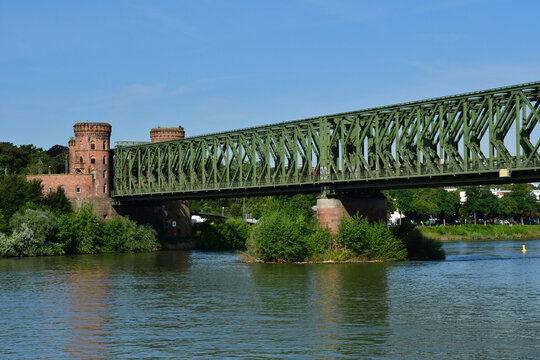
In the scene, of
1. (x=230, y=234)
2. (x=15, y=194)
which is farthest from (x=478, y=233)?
(x=15, y=194)

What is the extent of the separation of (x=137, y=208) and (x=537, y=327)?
303 ft

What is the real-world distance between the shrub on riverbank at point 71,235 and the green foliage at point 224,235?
11.9m

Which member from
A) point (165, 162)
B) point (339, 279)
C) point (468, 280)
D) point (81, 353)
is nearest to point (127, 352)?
point (81, 353)

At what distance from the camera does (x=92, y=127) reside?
4845 inches

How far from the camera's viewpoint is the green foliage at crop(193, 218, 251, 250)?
422 ft

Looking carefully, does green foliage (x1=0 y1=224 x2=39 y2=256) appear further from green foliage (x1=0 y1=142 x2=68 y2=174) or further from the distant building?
green foliage (x1=0 y1=142 x2=68 y2=174)

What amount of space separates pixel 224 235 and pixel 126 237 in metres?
19.8

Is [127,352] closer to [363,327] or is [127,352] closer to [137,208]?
[363,327]

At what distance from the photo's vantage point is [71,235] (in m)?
105

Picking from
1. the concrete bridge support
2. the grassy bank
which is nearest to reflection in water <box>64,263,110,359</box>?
the concrete bridge support

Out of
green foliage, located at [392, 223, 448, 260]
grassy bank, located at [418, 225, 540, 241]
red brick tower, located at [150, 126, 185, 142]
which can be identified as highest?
red brick tower, located at [150, 126, 185, 142]

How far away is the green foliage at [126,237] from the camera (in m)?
112

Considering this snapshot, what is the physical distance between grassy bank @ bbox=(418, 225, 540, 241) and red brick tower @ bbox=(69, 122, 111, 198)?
64.8 m

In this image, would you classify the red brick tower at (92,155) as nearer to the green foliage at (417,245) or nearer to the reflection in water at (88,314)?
the reflection in water at (88,314)
